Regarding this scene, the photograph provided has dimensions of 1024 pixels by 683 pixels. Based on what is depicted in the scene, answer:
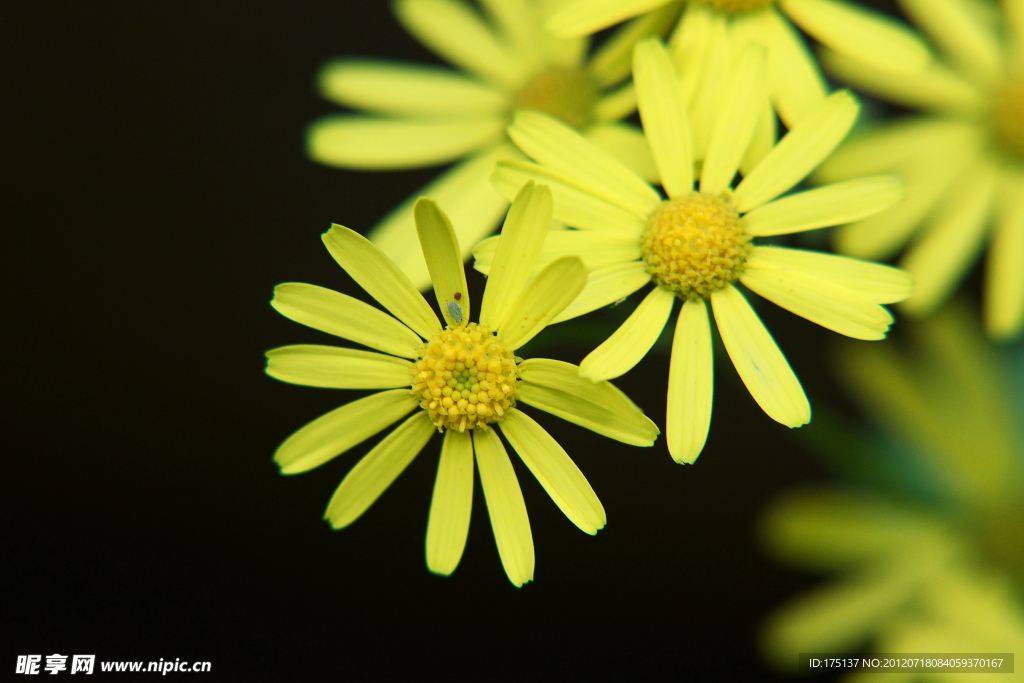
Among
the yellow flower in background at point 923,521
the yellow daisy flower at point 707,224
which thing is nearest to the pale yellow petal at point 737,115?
the yellow daisy flower at point 707,224

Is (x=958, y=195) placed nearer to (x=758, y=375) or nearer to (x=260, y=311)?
(x=758, y=375)

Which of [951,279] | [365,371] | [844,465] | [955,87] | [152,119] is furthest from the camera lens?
[152,119]

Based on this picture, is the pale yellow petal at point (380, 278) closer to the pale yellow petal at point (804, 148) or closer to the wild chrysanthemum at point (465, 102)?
the wild chrysanthemum at point (465, 102)

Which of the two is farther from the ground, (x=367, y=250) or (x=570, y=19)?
(x=570, y=19)

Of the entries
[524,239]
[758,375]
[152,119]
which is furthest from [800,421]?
[152,119]

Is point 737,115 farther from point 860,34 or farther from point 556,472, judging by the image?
point 556,472

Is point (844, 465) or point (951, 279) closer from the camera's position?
point (951, 279)

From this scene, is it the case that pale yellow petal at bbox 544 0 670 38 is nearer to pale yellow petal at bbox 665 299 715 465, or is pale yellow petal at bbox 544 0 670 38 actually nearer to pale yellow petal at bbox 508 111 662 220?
pale yellow petal at bbox 508 111 662 220
